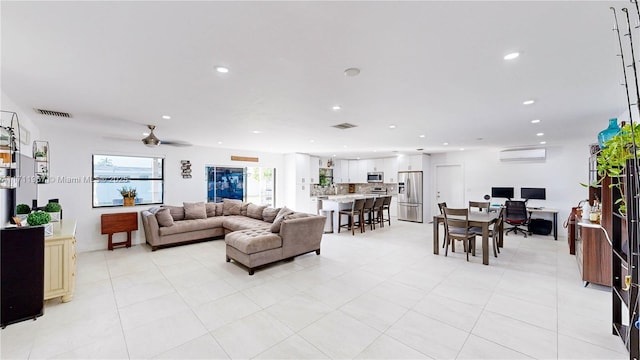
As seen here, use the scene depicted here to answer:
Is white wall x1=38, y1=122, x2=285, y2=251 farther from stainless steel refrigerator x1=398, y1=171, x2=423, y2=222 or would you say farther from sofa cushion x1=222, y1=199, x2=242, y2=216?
stainless steel refrigerator x1=398, y1=171, x2=423, y2=222

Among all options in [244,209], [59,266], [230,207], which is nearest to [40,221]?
[59,266]

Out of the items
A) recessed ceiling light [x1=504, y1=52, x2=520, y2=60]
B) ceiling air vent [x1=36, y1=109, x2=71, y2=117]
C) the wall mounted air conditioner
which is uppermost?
ceiling air vent [x1=36, y1=109, x2=71, y2=117]

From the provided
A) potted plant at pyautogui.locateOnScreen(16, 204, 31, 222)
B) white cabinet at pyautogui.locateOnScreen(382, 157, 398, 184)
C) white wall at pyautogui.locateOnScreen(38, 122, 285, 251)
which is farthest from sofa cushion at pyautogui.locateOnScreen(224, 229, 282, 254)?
white cabinet at pyautogui.locateOnScreen(382, 157, 398, 184)

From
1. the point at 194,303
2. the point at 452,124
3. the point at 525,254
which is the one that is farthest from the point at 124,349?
the point at 525,254

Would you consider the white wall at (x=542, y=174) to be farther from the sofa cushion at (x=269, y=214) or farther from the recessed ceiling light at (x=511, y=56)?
the recessed ceiling light at (x=511, y=56)

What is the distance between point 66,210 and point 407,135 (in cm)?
688

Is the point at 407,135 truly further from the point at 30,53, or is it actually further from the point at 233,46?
the point at 30,53

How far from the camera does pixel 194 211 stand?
615 centimetres

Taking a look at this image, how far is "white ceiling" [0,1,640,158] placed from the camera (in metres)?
1.49

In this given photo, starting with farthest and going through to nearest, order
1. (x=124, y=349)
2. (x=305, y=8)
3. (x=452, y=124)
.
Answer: (x=452, y=124), (x=124, y=349), (x=305, y=8)

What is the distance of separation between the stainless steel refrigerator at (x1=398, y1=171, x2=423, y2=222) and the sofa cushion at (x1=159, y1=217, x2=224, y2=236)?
5988 mm

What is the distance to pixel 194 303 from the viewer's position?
2994 mm

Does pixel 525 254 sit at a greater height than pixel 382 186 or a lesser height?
lesser

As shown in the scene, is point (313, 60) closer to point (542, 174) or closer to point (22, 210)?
point (22, 210)
